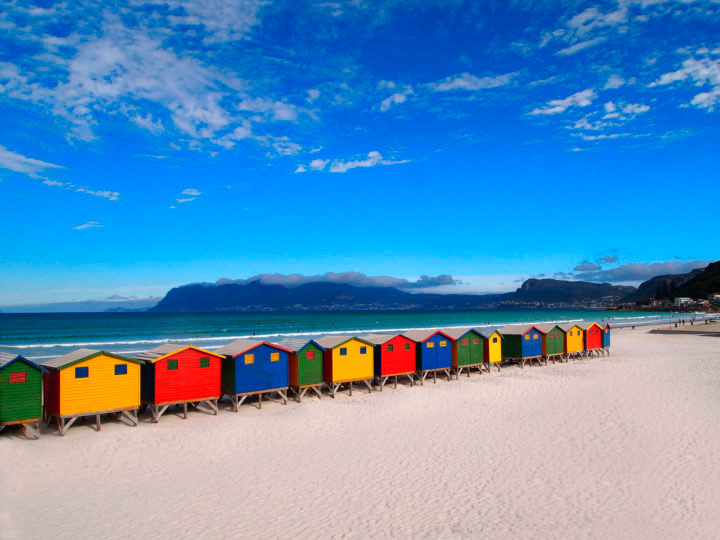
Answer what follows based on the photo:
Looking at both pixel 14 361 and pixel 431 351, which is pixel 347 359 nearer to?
pixel 431 351

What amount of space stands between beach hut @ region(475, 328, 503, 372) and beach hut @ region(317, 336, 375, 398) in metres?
7.85

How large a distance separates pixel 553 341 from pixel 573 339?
2728 millimetres

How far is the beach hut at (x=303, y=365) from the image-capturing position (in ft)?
63.7

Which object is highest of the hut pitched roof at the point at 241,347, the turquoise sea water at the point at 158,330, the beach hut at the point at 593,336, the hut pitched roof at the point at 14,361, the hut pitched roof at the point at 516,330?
the hut pitched roof at the point at 14,361

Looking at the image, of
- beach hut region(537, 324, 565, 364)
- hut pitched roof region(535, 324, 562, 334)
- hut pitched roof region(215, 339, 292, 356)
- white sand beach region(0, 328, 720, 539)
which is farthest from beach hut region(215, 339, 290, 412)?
beach hut region(537, 324, 565, 364)

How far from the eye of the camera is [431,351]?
2412cm

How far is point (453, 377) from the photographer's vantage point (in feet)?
84.0

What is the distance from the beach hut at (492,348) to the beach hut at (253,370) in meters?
12.1

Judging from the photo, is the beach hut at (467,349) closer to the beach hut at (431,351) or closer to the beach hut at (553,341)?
the beach hut at (431,351)

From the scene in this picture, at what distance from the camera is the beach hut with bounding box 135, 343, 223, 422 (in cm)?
1623

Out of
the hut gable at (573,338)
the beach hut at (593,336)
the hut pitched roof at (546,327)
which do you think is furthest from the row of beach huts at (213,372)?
the beach hut at (593,336)

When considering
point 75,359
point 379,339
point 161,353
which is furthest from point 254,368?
point 379,339

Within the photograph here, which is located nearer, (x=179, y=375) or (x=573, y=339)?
(x=179, y=375)

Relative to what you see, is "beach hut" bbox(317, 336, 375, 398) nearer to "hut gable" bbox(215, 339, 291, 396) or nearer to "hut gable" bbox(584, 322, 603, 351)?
"hut gable" bbox(215, 339, 291, 396)
